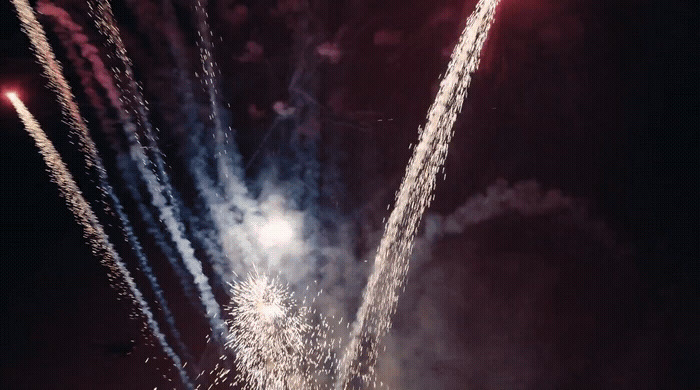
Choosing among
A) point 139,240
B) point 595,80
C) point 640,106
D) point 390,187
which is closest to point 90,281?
point 139,240

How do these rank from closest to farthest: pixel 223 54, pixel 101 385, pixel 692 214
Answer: pixel 692 214 → pixel 223 54 → pixel 101 385

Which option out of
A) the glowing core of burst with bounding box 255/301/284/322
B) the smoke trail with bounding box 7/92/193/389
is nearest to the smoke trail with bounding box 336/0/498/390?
the glowing core of burst with bounding box 255/301/284/322

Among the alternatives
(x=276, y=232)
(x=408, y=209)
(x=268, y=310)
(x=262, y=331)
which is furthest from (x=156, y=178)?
(x=408, y=209)

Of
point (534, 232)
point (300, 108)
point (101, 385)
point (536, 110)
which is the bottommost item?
point (101, 385)

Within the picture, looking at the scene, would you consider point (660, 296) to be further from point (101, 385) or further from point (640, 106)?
point (101, 385)

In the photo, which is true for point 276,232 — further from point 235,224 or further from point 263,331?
point 263,331

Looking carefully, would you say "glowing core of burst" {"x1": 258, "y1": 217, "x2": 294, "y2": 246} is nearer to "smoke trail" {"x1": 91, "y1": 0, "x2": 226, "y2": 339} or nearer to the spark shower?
the spark shower

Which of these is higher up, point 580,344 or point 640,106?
point 640,106
